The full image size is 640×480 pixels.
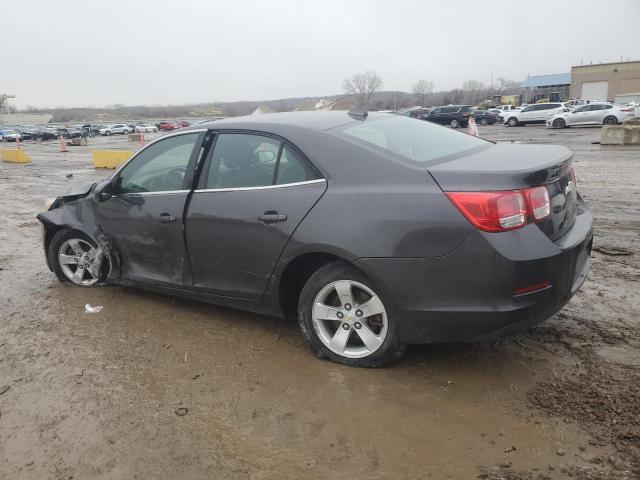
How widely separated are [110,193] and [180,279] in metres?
1.11

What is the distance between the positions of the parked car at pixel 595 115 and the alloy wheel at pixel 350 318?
30.6 meters

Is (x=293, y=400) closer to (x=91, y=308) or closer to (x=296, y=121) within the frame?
(x=296, y=121)

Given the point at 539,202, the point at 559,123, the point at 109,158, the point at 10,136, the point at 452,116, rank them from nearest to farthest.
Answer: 1. the point at 539,202
2. the point at 109,158
3. the point at 559,123
4. the point at 452,116
5. the point at 10,136

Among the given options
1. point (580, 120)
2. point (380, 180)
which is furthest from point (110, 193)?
point (580, 120)

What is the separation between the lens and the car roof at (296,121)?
143 inches

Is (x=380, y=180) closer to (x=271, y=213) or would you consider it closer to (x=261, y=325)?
(x=271, y=213)

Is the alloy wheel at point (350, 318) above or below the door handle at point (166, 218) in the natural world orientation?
below

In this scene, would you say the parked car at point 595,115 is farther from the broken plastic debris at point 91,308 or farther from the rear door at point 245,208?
the broken plastic debris at point 91,308

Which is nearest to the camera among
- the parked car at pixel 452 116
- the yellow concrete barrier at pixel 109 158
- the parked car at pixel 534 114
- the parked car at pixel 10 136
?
the yellow concrete barrier at pixel 109 158

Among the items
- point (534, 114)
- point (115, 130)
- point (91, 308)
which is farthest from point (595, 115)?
point (115, 130)

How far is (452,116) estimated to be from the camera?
37219 millimetres

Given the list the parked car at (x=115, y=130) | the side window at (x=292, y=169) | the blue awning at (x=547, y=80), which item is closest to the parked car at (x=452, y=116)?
the side window at (x=292, y=169)

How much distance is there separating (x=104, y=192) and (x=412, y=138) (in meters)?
2.71

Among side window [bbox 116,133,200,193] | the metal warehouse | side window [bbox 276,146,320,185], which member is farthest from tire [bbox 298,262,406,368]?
the metal warehouse
